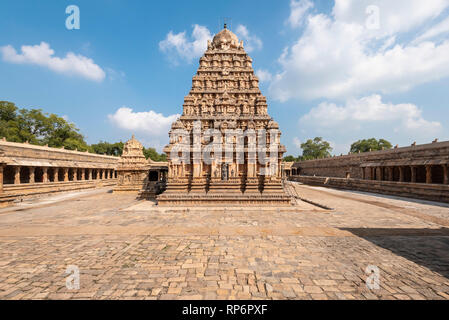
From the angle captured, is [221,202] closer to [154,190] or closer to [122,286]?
[154,190]

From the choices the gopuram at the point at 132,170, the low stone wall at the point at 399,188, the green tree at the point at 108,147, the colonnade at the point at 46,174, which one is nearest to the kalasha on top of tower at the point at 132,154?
the gopuram at the point at 132,170

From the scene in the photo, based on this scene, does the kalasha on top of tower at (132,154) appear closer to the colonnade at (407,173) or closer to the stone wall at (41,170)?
the stone wall at (41,170)

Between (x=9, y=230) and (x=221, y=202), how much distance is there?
40.1 feet

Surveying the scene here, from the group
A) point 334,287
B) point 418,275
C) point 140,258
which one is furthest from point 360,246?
point 140,258

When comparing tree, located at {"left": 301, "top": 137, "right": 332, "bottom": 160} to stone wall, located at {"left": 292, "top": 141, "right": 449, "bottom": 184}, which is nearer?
stone wall, located at {"left": 292, "top": 141, "right": 449, "bottom": 184}

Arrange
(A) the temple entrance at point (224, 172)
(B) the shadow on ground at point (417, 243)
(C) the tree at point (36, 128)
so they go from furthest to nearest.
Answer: (C) the tree at point (36, 128) → (A) the temple entrance at point (224, 172) → (B) the shadow on ground at point (417, 243)

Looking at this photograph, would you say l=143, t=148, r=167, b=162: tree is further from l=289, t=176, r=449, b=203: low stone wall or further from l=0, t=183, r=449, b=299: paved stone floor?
l=289, t=176, r=449, b=203: low stone wall

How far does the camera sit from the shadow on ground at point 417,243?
18.5 feet

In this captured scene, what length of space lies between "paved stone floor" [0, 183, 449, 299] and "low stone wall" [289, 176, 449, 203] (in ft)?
36.1

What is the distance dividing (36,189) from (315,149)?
81794 mm

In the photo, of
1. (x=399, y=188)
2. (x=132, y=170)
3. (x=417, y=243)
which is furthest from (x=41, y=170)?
(x=399, y=188)

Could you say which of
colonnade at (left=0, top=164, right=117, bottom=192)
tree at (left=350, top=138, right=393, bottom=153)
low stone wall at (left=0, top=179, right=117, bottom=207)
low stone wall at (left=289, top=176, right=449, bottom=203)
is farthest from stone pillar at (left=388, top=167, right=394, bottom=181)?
colonnade at (left=0, top=164, right=117, bottom=192)

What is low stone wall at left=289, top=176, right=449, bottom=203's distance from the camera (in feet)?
55.8

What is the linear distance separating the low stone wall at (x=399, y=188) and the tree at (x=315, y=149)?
43941mm
